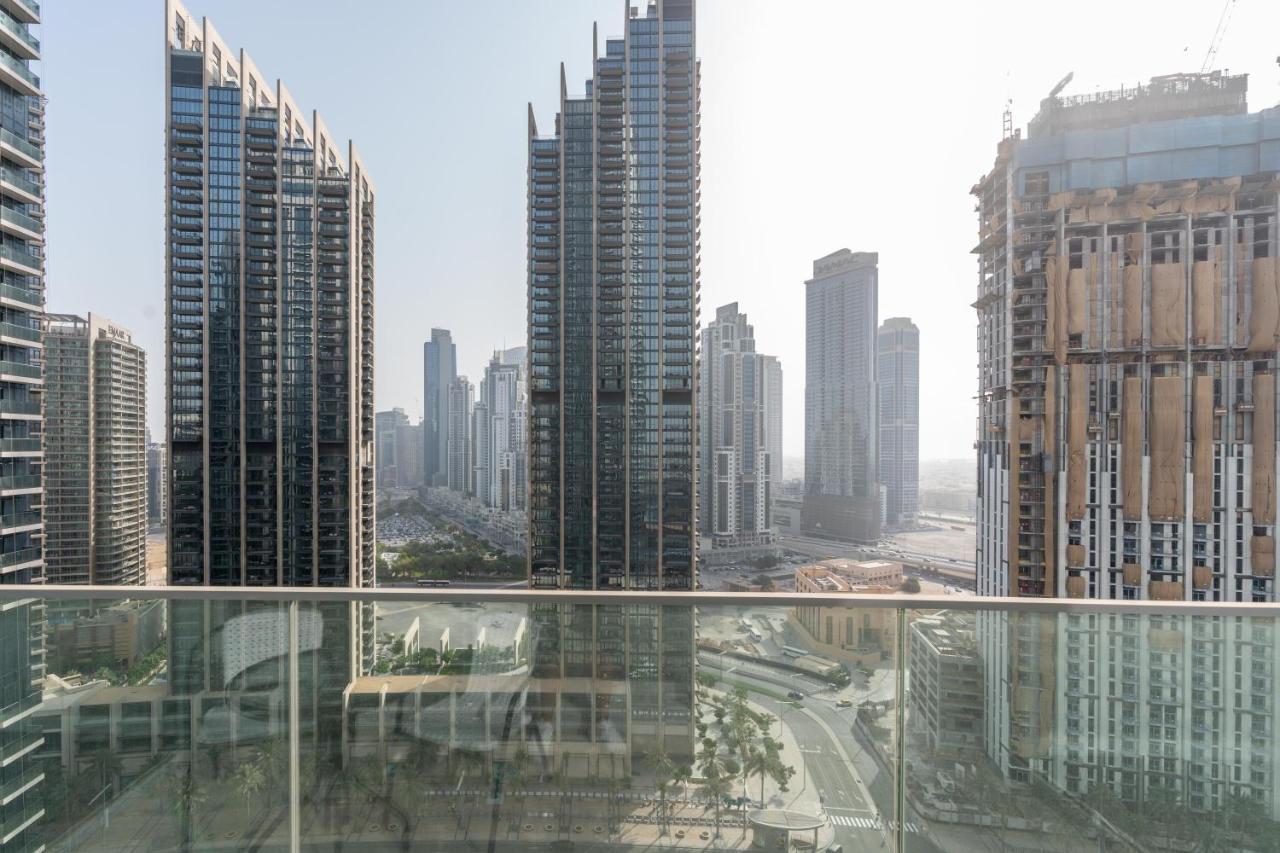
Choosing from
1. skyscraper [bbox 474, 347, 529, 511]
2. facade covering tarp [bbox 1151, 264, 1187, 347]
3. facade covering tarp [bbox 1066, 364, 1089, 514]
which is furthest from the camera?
skyscraper [bbox 474, 347, 529, 511]

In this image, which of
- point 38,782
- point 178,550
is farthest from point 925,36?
point 178,550

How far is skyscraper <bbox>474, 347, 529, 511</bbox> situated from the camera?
1427 centimetres

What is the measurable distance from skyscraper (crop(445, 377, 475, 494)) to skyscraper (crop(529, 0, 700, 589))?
1.76m

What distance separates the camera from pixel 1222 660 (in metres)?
1.11

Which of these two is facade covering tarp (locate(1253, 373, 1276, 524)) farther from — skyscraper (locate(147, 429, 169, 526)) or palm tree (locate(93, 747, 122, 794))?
skyscraper (locate(147, 429, 169, 526))

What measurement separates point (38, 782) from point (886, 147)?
12840 mm

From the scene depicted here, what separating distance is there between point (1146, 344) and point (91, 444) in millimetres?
27486

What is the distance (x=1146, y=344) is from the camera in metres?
13.5

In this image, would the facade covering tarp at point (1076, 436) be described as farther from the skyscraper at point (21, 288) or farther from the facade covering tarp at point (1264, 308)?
the skyscraper at point (21, 288)

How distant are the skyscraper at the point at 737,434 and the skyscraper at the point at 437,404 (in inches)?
276

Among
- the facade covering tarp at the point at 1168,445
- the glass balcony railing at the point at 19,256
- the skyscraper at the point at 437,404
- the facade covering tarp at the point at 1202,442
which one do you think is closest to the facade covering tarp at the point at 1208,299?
the facade covering tarp at the point at 1202,442

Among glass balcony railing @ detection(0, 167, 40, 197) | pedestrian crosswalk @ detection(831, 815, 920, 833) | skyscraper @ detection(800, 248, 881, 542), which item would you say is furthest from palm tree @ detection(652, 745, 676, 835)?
glass balcony railing @ detection(0, 167, 40, 197)

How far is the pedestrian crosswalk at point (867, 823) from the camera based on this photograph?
115 cm

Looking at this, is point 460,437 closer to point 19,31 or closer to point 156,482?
point 156,482
